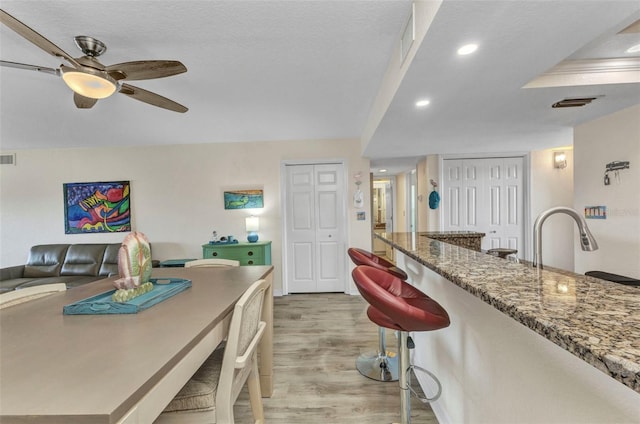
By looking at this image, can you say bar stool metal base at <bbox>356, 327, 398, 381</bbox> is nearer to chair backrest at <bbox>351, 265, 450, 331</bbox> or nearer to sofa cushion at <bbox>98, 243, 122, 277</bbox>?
chair backrest at <bbox>351, 265, 450, 331</bbox>

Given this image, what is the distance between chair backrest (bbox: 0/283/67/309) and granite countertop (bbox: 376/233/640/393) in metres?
2.09

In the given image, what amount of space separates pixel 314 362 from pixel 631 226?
3.18m

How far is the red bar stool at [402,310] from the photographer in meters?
1.02

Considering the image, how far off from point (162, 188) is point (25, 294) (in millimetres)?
3066

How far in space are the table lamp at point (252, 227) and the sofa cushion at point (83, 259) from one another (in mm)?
2166

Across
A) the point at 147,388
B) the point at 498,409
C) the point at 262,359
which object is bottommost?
the point at 262,359

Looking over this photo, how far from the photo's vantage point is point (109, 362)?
77 centimetres

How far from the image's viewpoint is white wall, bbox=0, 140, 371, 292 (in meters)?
4.13

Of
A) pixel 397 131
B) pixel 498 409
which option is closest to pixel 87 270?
pixel 397 131

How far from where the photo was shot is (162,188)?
13.9 feet

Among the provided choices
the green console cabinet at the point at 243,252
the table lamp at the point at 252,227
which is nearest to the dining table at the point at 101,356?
the green console cabinet at the point at 243,252

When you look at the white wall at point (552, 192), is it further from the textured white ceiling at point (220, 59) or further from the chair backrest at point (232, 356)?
the chair backrest at point (232, 356)

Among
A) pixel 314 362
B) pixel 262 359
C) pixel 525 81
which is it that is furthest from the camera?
pixel 314 362

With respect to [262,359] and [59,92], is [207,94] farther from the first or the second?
[262,359]
